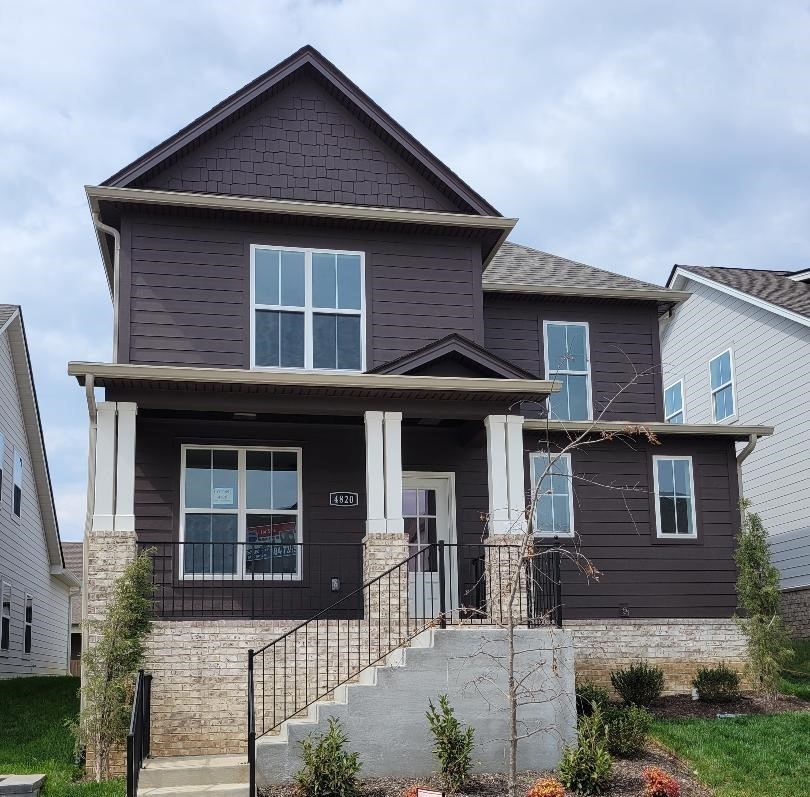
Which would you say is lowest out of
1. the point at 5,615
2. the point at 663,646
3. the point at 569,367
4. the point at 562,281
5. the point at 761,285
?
the point at 663,646

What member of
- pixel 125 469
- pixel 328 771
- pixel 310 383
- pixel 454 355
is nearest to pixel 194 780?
pixel 328 771

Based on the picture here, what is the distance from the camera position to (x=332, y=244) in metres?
16.4

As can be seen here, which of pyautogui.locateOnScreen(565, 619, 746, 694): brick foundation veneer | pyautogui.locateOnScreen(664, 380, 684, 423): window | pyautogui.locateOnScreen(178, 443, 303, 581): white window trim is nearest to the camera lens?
pyautogui.locateOnScreen(178, 443, 303, 581): white window trim

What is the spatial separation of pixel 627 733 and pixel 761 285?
1332cm

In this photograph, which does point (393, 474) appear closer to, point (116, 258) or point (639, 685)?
point (639, 685)

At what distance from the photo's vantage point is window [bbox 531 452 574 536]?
17.6m

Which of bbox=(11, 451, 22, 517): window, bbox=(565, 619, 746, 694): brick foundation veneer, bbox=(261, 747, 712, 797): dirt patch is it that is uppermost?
bbox=(11, 451, 22, 517): window

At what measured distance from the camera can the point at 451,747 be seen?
39.2 feet

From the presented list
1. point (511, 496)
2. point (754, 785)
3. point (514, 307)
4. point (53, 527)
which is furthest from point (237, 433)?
point (53, 527)

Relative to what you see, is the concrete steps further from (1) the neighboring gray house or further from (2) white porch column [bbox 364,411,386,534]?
(1) the neighboring gray house

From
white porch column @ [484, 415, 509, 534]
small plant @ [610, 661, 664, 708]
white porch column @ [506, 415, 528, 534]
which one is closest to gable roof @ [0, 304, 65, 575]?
white porch column @ [484, 415, 509, 534]

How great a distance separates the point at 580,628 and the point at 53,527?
1577 centimetres

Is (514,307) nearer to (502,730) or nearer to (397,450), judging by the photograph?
(397,450)

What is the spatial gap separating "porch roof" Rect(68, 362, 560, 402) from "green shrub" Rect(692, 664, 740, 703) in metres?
4.69
